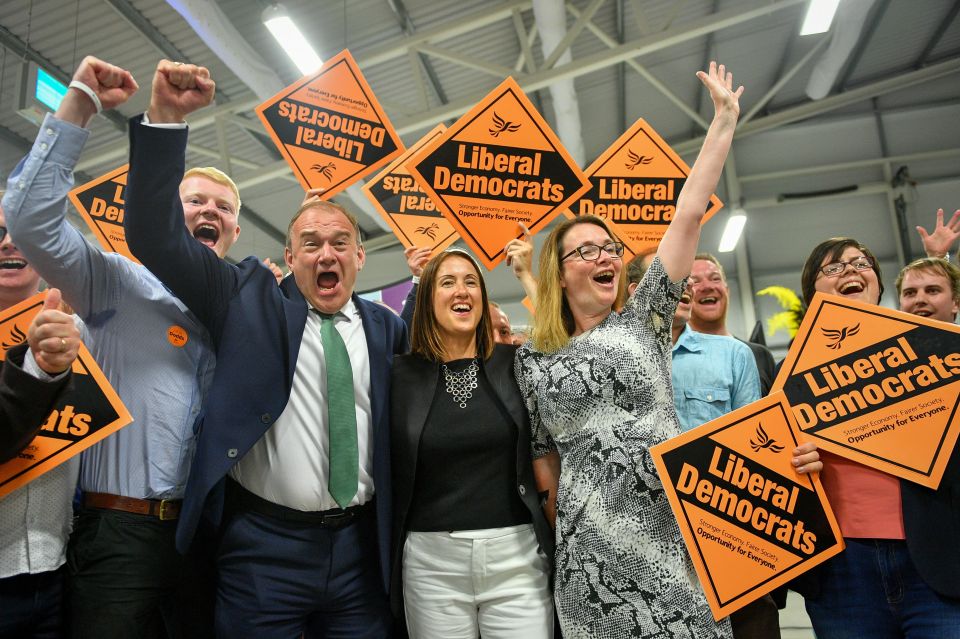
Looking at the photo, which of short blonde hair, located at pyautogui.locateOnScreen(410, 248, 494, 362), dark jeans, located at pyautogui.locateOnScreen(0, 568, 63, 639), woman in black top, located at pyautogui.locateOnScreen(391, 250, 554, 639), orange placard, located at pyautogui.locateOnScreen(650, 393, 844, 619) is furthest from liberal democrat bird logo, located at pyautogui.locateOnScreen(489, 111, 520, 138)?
dark jeans, located at pyautogui.locateOnScreen(0, 568, 63, 639)

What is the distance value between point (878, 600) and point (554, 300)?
106 cm

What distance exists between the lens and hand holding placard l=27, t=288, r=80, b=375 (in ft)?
4.93

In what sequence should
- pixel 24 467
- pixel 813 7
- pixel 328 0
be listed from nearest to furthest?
1. pixel 24 467
2. pixel 813 7
3. pixel 328 0

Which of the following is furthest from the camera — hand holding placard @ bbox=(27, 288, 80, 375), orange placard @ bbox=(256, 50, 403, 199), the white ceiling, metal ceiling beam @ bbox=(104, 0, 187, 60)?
the white ceiling

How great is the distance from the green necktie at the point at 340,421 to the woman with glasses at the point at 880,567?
1.17 metres

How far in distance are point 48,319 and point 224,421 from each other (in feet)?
1.49

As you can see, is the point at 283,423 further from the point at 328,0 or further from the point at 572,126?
the point at 572,126

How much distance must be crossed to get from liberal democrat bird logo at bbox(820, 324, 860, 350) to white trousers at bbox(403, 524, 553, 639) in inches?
37.7

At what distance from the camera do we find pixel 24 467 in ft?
5.35

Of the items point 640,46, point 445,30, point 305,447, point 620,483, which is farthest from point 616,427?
point 445,30

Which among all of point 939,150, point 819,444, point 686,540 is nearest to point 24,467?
point 686,540

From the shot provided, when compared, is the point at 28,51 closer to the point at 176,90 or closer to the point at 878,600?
the point at 176,90

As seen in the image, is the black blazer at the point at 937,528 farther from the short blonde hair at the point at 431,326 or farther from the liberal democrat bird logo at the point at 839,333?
the short blonde hair at the point at 431,326

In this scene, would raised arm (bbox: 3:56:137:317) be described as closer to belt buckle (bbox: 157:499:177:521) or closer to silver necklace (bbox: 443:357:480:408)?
belt buckle (bbox: 157:499:177:521)
